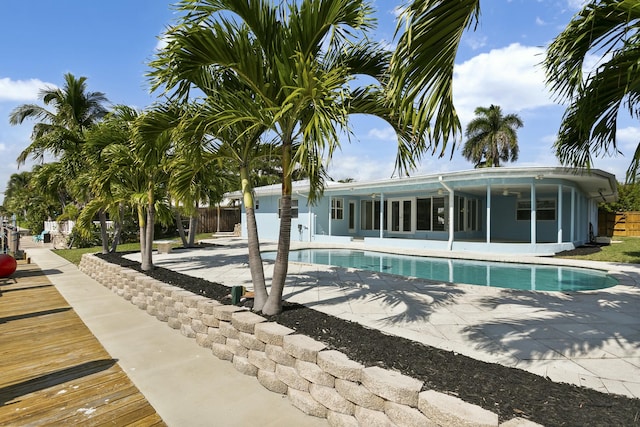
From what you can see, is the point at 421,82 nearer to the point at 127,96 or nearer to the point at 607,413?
the point at 607,413

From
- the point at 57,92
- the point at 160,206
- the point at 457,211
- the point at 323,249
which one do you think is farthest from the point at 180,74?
the point at 457,211

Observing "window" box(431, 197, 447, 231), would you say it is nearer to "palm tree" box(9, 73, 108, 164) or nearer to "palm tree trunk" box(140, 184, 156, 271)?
"palm tree trunk" box(140, 184, 156, 271)

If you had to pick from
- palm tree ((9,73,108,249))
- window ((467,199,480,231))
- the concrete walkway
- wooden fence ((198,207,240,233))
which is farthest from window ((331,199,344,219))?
the concrete walkway

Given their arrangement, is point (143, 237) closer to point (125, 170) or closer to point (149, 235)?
point (149, 235)

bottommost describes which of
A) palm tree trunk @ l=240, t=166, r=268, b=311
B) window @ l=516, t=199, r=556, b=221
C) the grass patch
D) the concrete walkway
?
the concrete walkway

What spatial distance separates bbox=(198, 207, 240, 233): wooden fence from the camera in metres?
28.7

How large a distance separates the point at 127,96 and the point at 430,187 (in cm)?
1208

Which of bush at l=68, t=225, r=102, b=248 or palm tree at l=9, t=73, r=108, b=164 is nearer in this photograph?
palm tree at l=9, t=73, r=108, b=164

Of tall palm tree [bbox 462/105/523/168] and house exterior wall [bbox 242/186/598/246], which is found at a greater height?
tall palm tree [bbox 462/105/523/168]

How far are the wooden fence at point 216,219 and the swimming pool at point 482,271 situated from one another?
16.0m

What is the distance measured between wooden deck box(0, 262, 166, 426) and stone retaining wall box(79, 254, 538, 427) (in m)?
0.94

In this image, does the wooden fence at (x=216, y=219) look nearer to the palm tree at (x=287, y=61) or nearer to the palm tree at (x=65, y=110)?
the palm tree at (x=65, y=110)

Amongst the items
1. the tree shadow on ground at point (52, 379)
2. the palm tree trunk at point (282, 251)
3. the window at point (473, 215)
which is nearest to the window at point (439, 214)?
the window at point (473, 215)

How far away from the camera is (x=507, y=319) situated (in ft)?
15.7
